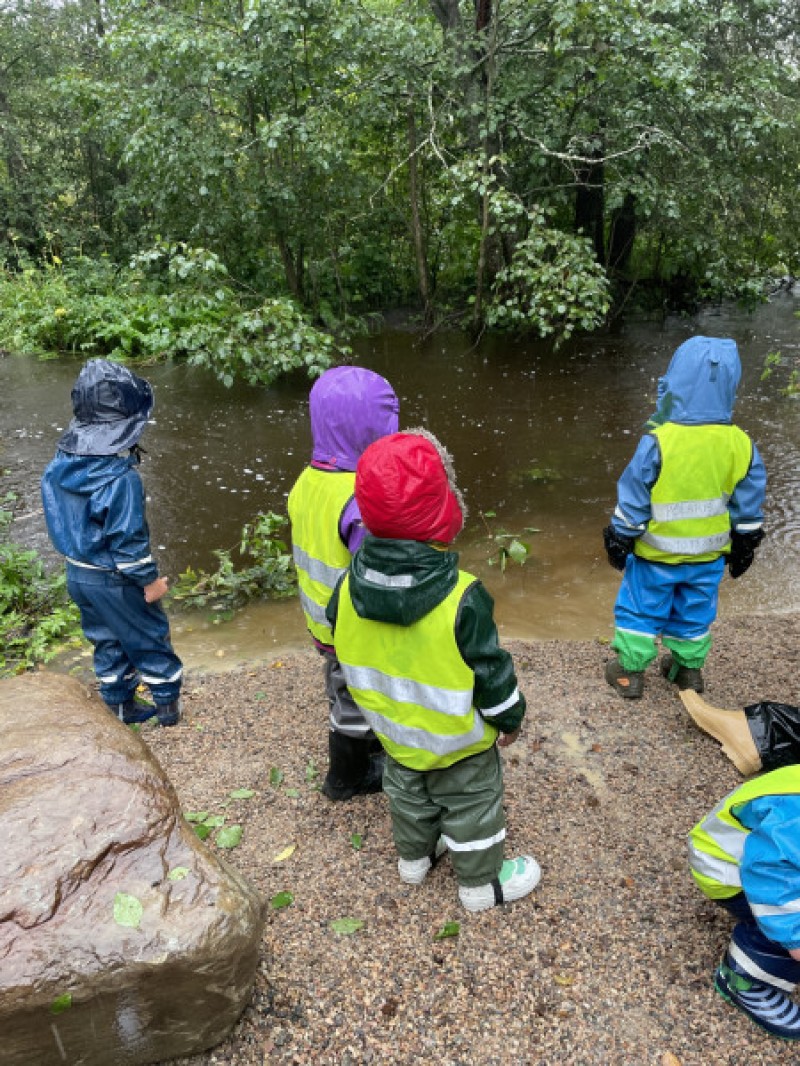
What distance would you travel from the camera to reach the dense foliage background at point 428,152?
808 centimetres

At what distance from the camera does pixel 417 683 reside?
2422 mm

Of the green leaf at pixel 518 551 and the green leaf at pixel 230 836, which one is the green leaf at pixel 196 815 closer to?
the green leaf at pixel 230 836

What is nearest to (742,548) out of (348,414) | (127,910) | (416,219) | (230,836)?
(348,414)

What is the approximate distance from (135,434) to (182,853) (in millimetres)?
2069

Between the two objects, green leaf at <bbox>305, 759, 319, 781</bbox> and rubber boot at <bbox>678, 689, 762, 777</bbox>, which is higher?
rubber boot at <bbox>678, 689, 762, 777</bbox>

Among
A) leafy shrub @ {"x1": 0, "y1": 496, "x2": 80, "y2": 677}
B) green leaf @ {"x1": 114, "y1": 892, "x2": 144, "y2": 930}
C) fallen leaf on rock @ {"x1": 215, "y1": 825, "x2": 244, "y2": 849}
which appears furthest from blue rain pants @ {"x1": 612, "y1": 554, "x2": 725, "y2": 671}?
leafy shrub @ {"x1": 0, "y1": 496, "x2": 80, "y2": 677}

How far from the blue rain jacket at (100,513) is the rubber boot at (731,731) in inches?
109

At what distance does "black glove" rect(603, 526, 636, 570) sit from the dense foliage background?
15.4ft

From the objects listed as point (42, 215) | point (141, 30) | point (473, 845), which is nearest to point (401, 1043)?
point (473, 845)

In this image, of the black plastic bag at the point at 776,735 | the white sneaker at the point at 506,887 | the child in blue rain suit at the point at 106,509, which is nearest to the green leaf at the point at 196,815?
the child in blue rain suit at the point at 106,509

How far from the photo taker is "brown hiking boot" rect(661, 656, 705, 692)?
4.18 m

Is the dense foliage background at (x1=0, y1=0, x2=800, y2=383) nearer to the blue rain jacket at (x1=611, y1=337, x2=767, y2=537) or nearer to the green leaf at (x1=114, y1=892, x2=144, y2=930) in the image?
the blue rain jacket at (x1=611, y1=337, x2=767, y2=537)

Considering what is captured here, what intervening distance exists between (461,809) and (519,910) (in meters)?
0.49

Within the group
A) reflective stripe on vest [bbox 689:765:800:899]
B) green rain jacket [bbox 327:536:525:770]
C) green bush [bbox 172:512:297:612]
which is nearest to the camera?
reflective stripe on vest [bbox 689:765:800:899]
